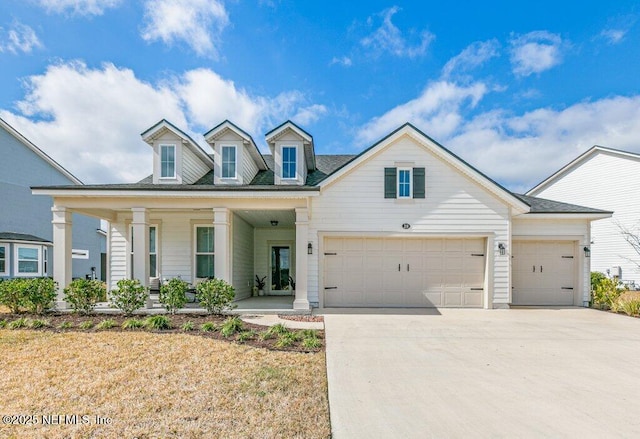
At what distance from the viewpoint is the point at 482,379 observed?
4898mm

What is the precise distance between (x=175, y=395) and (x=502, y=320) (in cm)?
834

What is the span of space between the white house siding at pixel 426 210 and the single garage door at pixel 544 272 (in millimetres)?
1226

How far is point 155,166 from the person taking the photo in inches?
444

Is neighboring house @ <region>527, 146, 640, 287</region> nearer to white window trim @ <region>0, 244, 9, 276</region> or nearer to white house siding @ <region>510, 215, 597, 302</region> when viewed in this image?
white house siding @ <region>510, 215, 597, 302</region>

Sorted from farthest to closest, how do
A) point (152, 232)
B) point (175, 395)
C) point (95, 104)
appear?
point (95, 104)
point (152, 232)
point (175, 395)

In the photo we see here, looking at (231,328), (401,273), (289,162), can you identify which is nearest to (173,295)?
(231,328)

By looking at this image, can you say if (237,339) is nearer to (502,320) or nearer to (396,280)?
(396,280)

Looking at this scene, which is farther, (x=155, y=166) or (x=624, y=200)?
(x=624, y=200)

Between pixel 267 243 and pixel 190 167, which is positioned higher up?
pixel 190 167

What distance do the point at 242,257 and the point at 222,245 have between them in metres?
3.17

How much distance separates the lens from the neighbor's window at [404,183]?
1094 centimetres

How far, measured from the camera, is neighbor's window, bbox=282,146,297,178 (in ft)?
37.8

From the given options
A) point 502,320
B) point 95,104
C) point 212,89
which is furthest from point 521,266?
point 95,104

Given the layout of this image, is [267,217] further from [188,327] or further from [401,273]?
[188,327]
